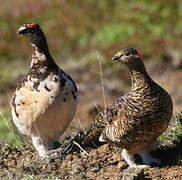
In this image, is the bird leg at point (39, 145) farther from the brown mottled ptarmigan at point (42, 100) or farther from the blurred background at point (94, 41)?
the blurred background at point (94, 41)

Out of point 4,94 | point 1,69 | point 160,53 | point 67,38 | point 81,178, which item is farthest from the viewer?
point 67,38

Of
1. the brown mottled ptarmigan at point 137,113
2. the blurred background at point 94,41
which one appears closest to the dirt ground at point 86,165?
the brown mottled ptarmigan at point 137,113

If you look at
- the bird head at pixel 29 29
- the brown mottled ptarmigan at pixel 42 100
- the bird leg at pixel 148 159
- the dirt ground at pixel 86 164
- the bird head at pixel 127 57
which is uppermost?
the bird head at pixel 29 29

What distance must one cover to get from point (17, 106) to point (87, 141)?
72cm

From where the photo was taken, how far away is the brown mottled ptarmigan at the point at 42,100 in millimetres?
5605

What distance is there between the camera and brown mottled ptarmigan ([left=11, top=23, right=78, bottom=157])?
5605 millimetres

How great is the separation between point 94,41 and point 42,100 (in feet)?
40.8

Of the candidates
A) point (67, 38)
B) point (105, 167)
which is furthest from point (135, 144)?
point (67, 38)

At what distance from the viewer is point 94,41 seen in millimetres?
17922

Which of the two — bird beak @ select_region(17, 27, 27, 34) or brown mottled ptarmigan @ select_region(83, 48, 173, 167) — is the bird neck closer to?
brown mottled ptarmigan @ select_region(83, 48, 173, 167)

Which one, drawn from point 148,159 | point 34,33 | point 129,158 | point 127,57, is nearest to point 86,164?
point 129,158

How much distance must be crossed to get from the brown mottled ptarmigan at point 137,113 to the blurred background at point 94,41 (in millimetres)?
5342

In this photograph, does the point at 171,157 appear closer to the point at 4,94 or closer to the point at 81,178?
the point at 81,178

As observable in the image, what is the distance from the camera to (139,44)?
16.1 metres
